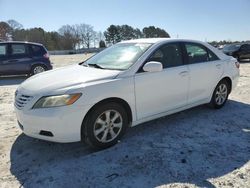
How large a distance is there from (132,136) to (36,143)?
148 centimetres

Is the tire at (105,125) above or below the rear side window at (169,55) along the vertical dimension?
below

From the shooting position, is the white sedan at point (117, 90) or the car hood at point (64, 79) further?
the car hood at point (64, 79)

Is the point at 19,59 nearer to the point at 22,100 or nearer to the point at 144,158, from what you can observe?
the point at 22,100

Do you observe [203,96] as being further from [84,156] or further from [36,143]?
[36,143]

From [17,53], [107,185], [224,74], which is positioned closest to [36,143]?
[107,185]

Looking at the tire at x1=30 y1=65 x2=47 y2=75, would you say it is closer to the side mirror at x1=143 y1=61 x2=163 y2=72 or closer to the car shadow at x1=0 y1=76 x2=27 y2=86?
the car shadow at x1=0 y1=76 x2=27 y2=86

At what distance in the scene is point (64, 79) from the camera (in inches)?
160

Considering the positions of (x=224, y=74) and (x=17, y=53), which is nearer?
(x=224, y=74)

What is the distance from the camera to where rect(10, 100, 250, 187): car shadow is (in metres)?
3.30

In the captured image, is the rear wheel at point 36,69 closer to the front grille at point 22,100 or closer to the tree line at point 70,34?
the front grille at point 22,100

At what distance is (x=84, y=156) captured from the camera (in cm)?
388

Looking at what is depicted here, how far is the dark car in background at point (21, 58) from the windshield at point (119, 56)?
717cm

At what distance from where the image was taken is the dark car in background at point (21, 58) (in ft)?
37.1

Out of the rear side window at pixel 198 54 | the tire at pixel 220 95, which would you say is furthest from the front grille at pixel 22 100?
the tire at pixel 220 95
